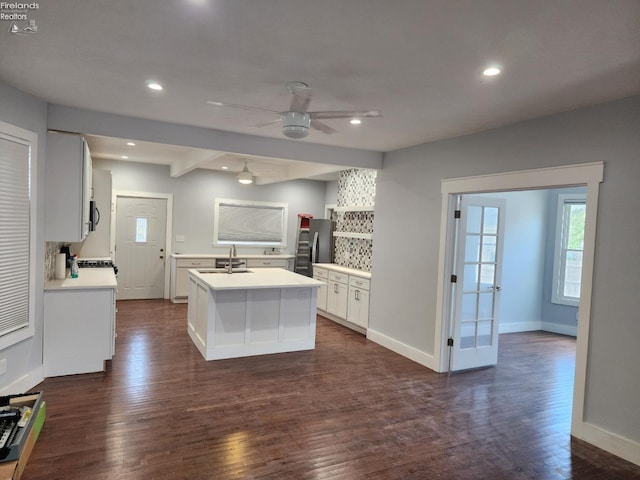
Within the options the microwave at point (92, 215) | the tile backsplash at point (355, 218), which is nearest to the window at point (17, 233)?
the microwave at point (92, 215)

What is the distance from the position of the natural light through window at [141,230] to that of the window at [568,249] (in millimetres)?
7234

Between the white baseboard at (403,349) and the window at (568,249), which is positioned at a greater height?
the window at (568,249)

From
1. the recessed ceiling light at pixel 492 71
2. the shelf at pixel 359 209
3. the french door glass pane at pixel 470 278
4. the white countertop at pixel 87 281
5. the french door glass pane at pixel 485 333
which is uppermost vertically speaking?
the recessed ceiling light at pixel 492 71

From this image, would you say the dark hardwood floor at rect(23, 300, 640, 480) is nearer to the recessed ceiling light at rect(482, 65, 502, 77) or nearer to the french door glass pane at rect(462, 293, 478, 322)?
the french door glass pane at rect(462, 293, 478, 322)

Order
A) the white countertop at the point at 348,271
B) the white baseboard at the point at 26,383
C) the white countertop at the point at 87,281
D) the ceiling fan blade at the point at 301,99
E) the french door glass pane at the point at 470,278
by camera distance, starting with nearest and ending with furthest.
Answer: the ceiling fan blade at the point at 301,99
the white baseboard at the point at 26,383
the white countertop at the point at 87,281
the french door glass pane at the point at 470,278
the white countertop at the point at 348,271

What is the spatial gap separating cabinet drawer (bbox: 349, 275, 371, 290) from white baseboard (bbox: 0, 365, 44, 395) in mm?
3812

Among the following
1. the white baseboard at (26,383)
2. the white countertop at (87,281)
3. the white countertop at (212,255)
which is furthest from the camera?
the white countertop at (212,255)

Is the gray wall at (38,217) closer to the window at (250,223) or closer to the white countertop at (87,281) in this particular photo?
the white countertop at (87,281)

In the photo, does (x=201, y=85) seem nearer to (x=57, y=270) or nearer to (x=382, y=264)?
(x=57, y=270)

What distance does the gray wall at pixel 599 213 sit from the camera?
2807 millimetres

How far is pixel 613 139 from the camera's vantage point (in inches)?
115

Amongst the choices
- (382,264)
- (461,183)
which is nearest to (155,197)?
(382,264)

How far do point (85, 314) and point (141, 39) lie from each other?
2801 mm

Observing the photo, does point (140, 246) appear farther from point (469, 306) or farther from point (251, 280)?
point (469, 306)
